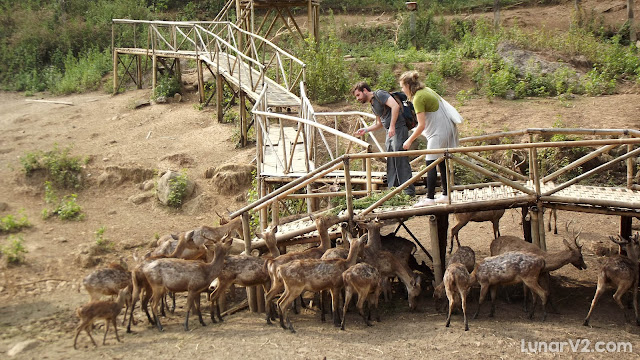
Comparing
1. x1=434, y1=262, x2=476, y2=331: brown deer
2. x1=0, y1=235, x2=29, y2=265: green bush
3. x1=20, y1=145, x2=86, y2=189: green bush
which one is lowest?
x1=0, y1=235, x2=29, y2=265: green bush

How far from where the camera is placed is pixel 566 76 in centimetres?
1742

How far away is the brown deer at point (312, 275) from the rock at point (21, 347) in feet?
10.3

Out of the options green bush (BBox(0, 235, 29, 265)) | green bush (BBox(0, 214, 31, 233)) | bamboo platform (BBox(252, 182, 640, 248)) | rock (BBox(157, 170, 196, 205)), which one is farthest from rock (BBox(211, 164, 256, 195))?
bamboo platform (BBox(252, 182, 640, 248))

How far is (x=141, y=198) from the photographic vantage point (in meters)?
15.1

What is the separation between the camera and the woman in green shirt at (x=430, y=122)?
8430 mm

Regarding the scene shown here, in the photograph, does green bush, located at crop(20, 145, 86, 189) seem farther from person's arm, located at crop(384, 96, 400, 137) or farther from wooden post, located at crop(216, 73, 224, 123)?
person's arm, located at crop(384, 96, 400, 137)

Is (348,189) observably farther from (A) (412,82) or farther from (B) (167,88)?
(B) (167,88)

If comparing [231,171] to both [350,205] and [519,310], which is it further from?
[519,310]

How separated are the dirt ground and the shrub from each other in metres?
0.24

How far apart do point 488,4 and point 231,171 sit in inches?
664

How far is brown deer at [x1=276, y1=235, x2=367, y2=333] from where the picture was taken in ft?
26.9

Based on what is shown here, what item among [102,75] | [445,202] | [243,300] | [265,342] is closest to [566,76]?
[445,202]

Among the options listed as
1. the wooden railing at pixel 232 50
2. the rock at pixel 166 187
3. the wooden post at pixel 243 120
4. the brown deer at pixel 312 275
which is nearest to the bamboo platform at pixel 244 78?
the wooden railing at pixel 232 50

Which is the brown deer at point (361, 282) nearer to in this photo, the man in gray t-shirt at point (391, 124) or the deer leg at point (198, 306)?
the man in gray t-shirt at point (391, 124)
